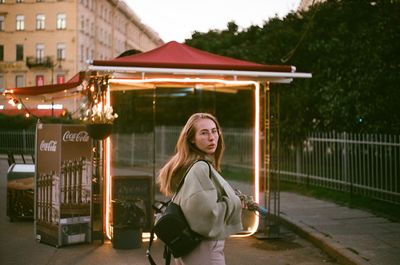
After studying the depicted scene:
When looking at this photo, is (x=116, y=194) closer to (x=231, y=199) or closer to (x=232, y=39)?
(x=231, y=199)

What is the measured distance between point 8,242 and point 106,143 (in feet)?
7.42

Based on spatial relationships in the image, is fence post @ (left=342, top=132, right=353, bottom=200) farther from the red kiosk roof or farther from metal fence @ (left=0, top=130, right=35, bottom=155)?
metal fence @ (left=0, top=130, right=35, bottom=155)

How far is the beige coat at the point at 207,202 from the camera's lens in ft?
11.4

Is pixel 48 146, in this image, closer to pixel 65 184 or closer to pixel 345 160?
pixel 65 184

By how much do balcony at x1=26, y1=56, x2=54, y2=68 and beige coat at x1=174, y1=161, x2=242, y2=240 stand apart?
5917cm

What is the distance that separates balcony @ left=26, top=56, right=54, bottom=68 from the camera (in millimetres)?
60312

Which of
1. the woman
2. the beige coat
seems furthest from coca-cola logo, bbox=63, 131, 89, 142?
the beige coat

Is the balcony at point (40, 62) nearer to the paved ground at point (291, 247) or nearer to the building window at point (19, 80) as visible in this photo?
the building window at point (19, 80)

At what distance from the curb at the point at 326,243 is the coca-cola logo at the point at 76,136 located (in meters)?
3.88

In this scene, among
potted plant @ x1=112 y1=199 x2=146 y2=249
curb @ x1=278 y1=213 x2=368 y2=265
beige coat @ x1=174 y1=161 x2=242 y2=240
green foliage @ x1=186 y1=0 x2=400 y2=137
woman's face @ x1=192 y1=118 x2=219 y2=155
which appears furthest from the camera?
green foliage @ x1=186 y1=0 x2=400 y2=137

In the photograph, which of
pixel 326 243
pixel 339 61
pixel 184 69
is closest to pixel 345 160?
pixel 339 61

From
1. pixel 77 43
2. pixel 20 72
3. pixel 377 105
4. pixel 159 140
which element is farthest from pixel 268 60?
pixel 20 72

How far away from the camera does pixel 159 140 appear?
75.0 feet

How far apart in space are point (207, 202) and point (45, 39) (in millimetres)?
61424
